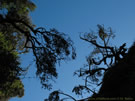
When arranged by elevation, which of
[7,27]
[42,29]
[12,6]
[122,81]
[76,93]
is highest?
[12,6]

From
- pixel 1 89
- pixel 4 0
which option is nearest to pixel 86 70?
pixel 1 89

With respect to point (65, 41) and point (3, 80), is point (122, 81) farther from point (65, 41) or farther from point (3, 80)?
point (3, 80)

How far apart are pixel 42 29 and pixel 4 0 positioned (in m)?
3.88

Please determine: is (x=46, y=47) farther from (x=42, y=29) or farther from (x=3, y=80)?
(x=3, y=80)

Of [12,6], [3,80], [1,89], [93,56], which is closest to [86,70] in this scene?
[93,56]

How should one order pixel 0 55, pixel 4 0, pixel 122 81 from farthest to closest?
pixel 4 0, pixel 0 55, pixel 122 81

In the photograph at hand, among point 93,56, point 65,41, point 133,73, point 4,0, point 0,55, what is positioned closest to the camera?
point 133,73

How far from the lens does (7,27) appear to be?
13.4 metres

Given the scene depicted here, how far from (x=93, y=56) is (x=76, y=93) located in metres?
4.12

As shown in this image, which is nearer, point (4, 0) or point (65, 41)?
point (65, 41)

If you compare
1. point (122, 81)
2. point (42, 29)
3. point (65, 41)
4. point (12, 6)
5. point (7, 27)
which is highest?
point (12, 6)

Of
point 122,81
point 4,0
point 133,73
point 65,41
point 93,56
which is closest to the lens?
point 133,73

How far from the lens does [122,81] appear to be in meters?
4.56

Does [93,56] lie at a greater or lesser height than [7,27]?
lesser
